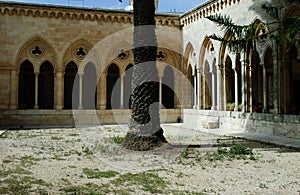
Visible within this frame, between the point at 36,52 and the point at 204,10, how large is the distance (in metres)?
8.25

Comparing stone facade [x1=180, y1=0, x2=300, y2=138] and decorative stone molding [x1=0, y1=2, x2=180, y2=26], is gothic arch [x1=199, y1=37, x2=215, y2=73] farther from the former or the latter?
decorative stone molding [x1=0, y1=2, x2=180, y2=26]

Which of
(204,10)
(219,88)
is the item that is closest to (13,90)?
(219,88)

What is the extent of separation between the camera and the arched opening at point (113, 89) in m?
20.8

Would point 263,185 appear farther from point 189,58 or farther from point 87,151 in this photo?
point 189,58

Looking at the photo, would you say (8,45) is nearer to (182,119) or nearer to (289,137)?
(182,119)

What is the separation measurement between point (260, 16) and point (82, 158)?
830 cm

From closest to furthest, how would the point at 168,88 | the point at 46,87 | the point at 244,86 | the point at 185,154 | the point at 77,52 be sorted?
the point at 185,154 < the point at 244,86 < the point at 77,52 < the point at 168,88 < the point at 46,87

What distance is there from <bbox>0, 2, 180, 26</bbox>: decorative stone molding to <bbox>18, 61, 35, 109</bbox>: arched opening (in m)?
4.64

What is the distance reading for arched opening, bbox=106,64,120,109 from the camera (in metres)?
20.8

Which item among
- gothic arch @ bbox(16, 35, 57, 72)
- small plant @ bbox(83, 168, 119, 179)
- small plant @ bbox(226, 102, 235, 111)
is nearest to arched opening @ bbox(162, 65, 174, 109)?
small plant @ bbox(226, 102, 235, 111)

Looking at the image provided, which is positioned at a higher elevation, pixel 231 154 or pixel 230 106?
pixel 230 106

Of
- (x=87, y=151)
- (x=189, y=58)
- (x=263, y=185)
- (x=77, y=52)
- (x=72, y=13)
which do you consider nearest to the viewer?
(x=263, y=185)

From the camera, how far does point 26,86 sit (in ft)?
65.0

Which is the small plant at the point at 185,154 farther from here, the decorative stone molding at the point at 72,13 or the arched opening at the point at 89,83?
the arched opening at the point at 89,83
